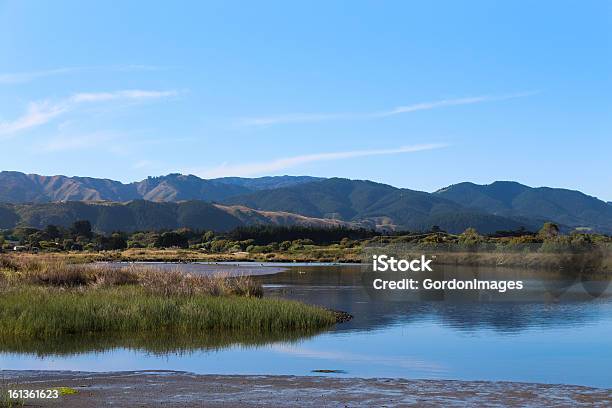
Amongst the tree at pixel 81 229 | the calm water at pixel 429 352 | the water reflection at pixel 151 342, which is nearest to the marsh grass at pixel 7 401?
the calm water at pixel 429 352

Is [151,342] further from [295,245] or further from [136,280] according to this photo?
[295,245]

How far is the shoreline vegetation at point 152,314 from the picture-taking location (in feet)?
103

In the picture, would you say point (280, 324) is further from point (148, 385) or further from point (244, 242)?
point (244, 242)

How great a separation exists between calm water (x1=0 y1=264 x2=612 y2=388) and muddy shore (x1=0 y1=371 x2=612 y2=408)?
1.73m

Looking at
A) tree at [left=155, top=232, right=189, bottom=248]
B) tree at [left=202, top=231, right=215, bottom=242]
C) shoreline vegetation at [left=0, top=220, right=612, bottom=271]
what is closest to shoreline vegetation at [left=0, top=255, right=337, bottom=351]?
shoreline vegetation at [left=0, top=220, right=612, bottom=271]

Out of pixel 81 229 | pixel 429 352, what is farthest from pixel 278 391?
pixel 81 229

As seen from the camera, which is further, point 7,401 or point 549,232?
point 549,232

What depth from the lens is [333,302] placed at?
48.1m

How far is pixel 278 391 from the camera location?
821 inches


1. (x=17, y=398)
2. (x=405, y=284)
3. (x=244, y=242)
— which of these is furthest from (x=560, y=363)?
(x=244, y=242)

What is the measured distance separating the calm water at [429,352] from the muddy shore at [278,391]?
1733mm

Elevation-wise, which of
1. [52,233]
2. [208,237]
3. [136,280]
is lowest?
[136,280]

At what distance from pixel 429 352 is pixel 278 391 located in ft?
32.4

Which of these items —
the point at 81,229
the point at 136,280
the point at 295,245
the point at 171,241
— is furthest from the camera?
the point at 81,229
